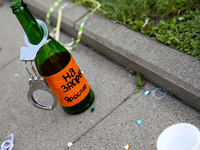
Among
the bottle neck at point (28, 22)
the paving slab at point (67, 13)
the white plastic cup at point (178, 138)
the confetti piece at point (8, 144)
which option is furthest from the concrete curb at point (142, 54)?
the confetti piece at point (8, 144)

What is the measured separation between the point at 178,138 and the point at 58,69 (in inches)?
36.7

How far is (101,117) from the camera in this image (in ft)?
5.82

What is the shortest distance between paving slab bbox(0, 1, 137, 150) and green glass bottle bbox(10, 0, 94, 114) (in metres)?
0.19

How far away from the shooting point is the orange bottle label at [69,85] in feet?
5.08

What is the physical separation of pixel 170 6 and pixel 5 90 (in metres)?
1.94

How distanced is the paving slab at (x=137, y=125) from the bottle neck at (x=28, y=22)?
32.3 inches

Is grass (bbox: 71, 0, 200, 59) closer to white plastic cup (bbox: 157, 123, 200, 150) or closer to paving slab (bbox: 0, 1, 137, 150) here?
paving slab (bbox: 0, 1, 137, 150)

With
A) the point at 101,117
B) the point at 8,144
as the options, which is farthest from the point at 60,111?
the point at 8,144

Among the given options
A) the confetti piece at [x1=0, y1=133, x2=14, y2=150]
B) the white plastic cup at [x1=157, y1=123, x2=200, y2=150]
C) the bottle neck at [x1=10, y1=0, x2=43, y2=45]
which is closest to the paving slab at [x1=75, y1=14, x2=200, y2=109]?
the white plastic cup at [x1=157, y1=123, x2=200, y2=150]

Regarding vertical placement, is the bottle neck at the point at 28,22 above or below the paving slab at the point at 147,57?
above

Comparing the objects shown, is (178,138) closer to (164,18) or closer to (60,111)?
(60,111)

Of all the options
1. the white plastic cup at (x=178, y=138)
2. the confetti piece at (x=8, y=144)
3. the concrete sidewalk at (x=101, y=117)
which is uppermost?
the white plastic cup at (x=178, y=138)

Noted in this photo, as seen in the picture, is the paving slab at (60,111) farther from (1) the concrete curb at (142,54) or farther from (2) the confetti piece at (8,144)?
(1) the concrete curb at (142,54)

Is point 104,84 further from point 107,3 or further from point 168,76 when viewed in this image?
point 107,3
